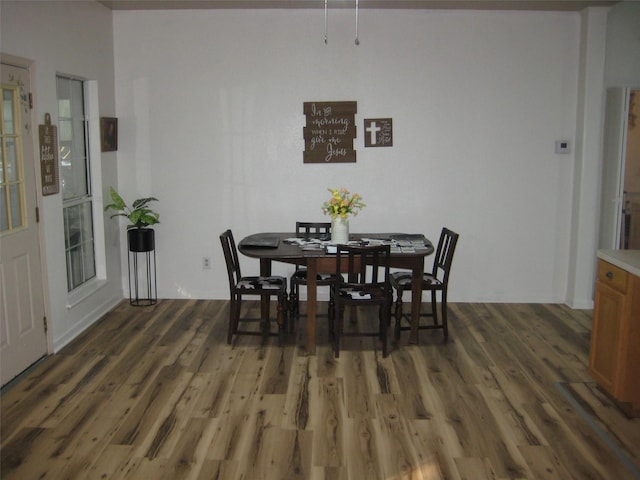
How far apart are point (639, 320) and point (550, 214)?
2.49 metres

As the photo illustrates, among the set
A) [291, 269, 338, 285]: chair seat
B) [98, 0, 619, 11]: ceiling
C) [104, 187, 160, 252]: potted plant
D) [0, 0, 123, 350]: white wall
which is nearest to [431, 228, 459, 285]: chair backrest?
[291, 269, 338, 285]: chair seat

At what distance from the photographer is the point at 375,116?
6.01 metres

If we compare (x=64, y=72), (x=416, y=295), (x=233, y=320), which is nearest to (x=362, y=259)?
(x=416, y=295)

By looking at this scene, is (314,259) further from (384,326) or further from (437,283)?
(437,283)

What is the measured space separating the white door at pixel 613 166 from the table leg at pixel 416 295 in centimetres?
213

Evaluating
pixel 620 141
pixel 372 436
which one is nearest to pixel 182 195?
pixel 372 436

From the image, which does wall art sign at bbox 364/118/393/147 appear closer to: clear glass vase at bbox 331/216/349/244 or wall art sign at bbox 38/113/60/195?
clear glass vase at bbox 331/216/349/244

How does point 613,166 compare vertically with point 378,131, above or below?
below

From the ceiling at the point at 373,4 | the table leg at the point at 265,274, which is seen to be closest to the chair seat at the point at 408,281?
the table leg at the point at 265,274

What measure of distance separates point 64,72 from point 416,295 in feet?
10.6

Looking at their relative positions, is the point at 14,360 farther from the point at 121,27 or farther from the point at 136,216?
the point at 121,27

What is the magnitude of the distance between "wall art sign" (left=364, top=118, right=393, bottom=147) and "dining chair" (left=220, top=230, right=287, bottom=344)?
173cm

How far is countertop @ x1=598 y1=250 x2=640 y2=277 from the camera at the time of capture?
3701 mm

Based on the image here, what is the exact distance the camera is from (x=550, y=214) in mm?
6113
